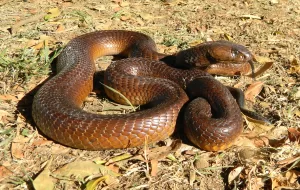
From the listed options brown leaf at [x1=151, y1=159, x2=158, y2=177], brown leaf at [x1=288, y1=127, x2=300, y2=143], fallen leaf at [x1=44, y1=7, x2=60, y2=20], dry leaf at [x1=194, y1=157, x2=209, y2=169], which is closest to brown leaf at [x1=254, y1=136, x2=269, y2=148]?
brown leaf at [x1=288, y1=127, x2=300, y2=143]

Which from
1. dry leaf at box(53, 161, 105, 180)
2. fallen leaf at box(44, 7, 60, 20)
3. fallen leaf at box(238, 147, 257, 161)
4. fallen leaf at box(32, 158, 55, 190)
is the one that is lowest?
fallen leaf at box(32, 158, 55, 190)

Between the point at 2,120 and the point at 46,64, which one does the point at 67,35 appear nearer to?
the point at 46,64

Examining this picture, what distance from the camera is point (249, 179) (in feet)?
13.8

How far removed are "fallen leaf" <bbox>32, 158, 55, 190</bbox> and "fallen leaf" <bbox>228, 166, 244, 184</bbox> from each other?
A: 6.08ft

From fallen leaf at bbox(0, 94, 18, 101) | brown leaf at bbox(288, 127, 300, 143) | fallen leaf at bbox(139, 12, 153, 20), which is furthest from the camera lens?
fallen leaf at bbox(139, 12, 153, 20)

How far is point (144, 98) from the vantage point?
5582 mm

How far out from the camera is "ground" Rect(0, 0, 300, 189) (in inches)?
171

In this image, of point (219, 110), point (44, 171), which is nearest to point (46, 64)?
point (44, 171)

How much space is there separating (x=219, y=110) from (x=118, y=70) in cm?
167

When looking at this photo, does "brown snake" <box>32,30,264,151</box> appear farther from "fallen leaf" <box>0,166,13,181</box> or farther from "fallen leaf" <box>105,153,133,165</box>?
"fallen leaf" <box>0,166,13,181</box>

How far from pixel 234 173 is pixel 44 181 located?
2.01 m

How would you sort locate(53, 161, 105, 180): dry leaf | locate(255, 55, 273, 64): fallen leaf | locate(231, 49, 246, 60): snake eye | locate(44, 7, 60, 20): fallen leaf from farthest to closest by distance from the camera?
locate(44, 7, 60, 20): fallen leaf → locate(255, 55, 273, 64): fallen leaf → locate(231, 49, 246, 60): snake eye → locate(53, 161, 105, 180): dry leaf

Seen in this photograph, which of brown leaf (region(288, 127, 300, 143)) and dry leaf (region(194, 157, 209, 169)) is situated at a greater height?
brown leaf (region(288, 127, 300, 143))

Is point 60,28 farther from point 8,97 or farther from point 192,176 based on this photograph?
point 192,176
